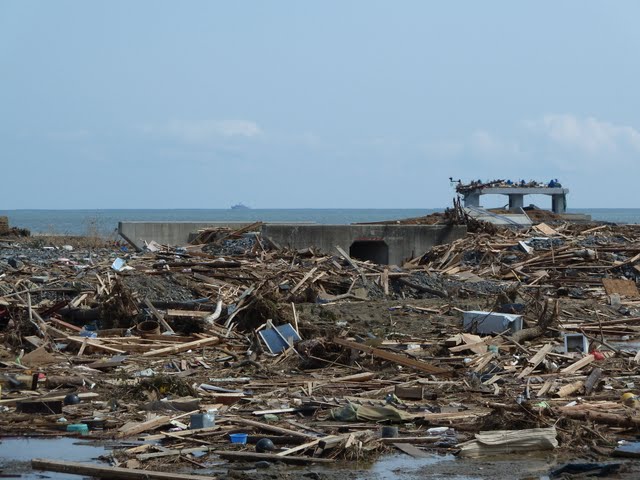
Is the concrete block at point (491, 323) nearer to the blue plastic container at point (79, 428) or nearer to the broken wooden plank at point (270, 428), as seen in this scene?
the broken wooden plank at point (270, 428)

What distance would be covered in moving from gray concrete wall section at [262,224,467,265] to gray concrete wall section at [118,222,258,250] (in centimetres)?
285

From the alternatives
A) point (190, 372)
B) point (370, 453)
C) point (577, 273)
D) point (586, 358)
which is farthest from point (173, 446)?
point (577, 273)

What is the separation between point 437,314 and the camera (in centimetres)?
1758

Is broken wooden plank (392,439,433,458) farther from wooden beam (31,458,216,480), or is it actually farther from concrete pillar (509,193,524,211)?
concrete pillar (509,193,524,211)

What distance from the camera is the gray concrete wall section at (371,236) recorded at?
24.5m

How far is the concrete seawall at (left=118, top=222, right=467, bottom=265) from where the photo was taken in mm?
24578

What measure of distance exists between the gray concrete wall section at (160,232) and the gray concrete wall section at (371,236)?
2850 mm

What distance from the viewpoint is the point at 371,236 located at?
25.6m

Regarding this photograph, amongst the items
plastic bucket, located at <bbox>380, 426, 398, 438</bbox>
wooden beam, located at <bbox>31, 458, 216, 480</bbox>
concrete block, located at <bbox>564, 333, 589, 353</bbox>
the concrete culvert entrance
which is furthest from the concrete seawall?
→ wooden beam, located at <bbox>31, 458, 216, 480</bbox>

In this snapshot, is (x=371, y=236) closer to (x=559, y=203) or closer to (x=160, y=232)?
(x=160, y=232)

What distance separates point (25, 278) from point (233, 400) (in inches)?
330

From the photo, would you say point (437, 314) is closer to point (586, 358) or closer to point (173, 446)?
point (586, 358)

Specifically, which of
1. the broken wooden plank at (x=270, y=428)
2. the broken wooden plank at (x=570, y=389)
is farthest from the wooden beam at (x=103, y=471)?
the broken wooden plank at (x=570, y=389)

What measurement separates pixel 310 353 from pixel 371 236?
41.5ft
